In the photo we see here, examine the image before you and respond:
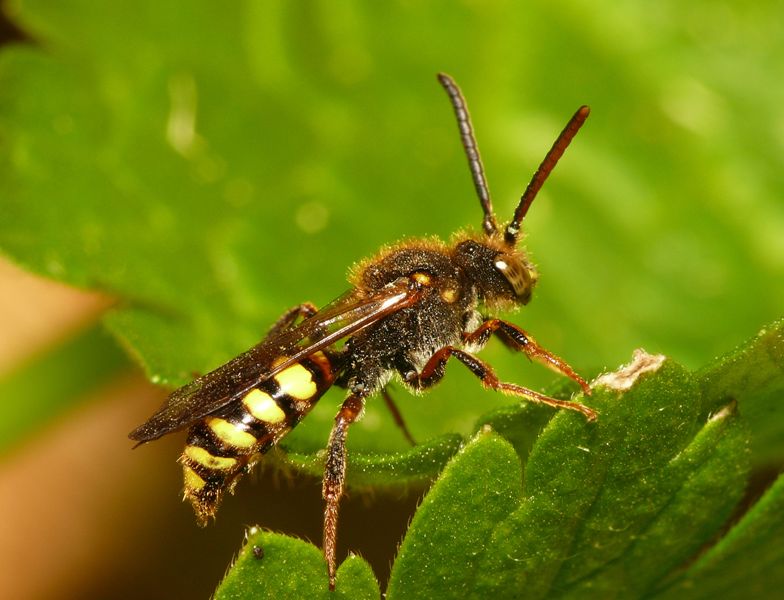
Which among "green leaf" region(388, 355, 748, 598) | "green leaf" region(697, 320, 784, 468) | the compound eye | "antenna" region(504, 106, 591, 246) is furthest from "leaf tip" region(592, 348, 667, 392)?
the compound eye

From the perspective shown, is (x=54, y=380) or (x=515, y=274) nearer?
(x=515, y=274)

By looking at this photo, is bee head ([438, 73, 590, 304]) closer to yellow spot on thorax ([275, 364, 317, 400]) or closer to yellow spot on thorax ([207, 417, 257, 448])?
yellow spot on thorax ([275, 364, 317, 400])

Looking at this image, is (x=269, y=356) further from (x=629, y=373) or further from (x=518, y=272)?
(x=629, y=373)

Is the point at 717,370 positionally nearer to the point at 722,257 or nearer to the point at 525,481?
the point at 525,481

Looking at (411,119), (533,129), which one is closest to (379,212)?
(411,119)

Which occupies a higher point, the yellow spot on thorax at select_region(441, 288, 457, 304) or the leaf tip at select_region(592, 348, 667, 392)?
the yellow spot on thorax at select_region(441, 288, 457, 304)

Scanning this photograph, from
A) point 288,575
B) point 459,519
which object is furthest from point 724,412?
point 288,575

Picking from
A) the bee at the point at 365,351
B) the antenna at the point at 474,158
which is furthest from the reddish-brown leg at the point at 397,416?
the antenna at the point at 474,158

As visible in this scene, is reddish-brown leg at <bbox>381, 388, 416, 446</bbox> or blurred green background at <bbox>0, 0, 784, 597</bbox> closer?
reddish-brown leg at <bbox>381, 388, 416, 446</bbox>
